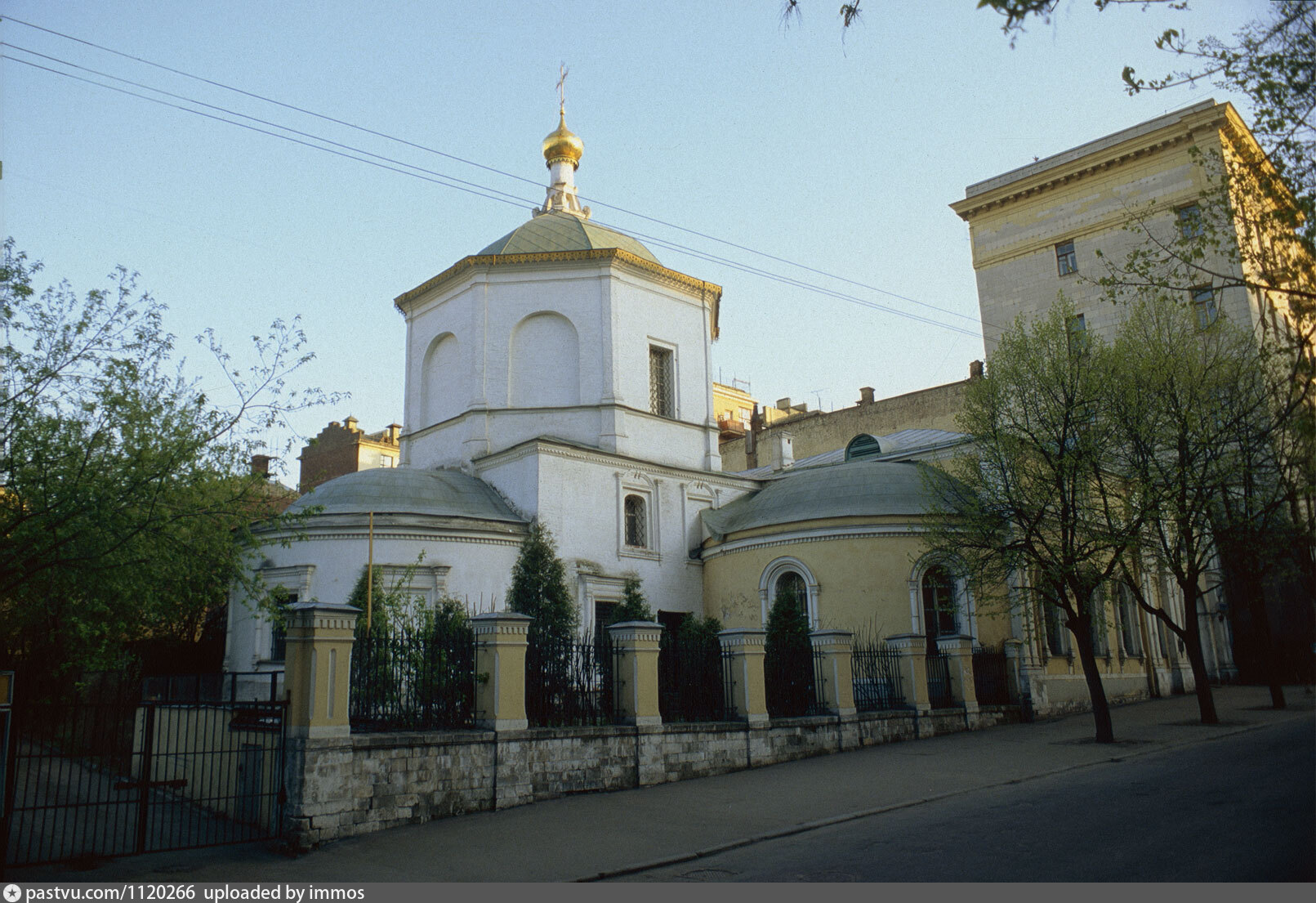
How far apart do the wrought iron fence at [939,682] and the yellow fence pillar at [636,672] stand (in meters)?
7.74

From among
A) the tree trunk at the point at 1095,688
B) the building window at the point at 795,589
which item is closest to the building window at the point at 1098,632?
the tree trunk at the point at 1095,688

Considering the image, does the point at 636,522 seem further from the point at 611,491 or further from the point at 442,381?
the point at 442,381

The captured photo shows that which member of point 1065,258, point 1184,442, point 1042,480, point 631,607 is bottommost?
point 631,607

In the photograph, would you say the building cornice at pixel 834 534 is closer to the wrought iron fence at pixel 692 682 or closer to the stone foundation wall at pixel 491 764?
the stone foundation wall at pixel 491 764

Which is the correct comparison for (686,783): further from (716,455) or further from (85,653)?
(716,455)

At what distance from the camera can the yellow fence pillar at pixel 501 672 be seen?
12321 millimetres

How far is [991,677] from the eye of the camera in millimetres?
21406

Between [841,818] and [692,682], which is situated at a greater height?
[692,682]

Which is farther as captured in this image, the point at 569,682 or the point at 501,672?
the point at 569,682

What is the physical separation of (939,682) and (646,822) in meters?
10.4

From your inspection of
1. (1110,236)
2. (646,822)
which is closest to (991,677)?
(646,822)

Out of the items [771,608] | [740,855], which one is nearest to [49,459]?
[740,855]

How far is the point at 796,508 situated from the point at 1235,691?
14469 mm

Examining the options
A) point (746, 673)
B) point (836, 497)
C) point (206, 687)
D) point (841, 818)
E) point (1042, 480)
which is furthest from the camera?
point (836, 497)
